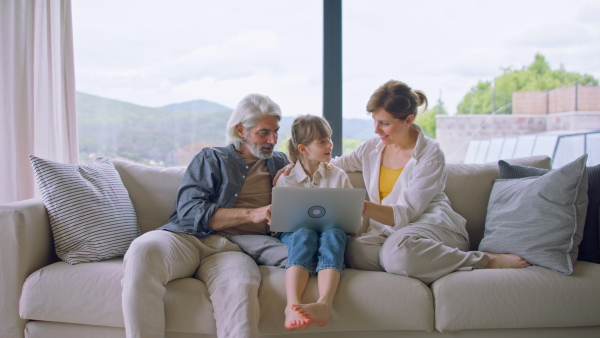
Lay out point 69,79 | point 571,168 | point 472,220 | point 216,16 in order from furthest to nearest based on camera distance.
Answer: point 216,16, point 69,79, point 472,220, point 571,168

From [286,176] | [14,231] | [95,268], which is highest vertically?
[286,176]

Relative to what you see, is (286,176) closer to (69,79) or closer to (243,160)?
(243,160)

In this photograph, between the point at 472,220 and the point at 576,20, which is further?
the point at 576,20

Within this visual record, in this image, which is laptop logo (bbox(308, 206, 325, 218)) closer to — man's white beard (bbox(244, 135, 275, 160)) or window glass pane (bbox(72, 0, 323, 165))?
man's white beard (bbox(244, 135, 275, 160))

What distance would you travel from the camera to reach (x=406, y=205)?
7.13 feet

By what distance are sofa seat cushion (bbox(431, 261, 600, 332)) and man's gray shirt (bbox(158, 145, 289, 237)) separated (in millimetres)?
917

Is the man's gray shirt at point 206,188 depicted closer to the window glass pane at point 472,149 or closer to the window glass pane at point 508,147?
the window glass pane at point 472,149

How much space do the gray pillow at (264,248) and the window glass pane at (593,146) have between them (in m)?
2.04

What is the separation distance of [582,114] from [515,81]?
48 cm

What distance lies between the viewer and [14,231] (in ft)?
6.23

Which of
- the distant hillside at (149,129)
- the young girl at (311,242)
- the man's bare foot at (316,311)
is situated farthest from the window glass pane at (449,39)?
the man's bare foot at (316,311)

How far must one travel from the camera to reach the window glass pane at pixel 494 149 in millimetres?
3270

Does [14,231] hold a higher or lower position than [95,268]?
higher

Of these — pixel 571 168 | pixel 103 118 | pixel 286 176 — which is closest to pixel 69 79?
pixel 103 118
